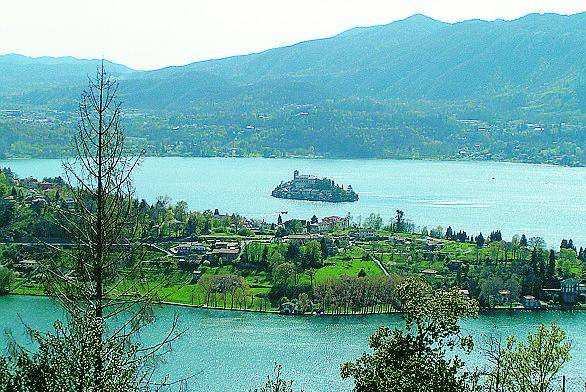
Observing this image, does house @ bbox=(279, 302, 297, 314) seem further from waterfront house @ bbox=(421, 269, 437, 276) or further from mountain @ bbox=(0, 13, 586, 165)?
mountain @ bbox=(0, 13, 586, 165)

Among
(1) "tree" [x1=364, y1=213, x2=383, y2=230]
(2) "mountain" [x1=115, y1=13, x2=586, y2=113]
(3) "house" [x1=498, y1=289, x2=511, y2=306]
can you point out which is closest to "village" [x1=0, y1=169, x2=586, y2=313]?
(3) "house" [x1=498, y1=289, x2=511, y2=306]

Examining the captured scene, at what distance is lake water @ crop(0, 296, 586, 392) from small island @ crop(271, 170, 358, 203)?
2018cm

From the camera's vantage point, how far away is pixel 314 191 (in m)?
37.3

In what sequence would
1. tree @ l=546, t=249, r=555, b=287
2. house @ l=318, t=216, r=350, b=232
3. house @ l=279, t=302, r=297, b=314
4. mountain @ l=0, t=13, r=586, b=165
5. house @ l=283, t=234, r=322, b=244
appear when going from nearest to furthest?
1. house @ l=279, t=302, r=297, b=314
2. tree @ l=546, t=249, r=555, b=287
3. house @ l=283, t=234, r=322, b=244
4. house @ l=318, t=216, r=350, b=232
5. mountain @ l=0, t=13, r=586, b=165

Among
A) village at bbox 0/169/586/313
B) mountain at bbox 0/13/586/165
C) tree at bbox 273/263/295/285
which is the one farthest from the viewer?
mountain at bbox 0/13/586/165

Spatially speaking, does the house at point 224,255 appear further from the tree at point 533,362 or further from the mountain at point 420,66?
the mountain at point 420,66

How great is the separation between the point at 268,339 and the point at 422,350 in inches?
393

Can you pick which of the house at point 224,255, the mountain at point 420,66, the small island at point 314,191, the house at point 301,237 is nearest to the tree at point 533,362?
the house at point 224,255

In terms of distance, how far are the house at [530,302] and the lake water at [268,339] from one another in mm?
379

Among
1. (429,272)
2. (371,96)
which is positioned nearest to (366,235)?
(429,272)

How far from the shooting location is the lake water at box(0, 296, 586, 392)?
1204 cm

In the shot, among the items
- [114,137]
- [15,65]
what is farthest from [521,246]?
[15,65]

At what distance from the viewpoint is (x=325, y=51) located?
11662 centimetres

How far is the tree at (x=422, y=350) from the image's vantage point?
4.25 metres
